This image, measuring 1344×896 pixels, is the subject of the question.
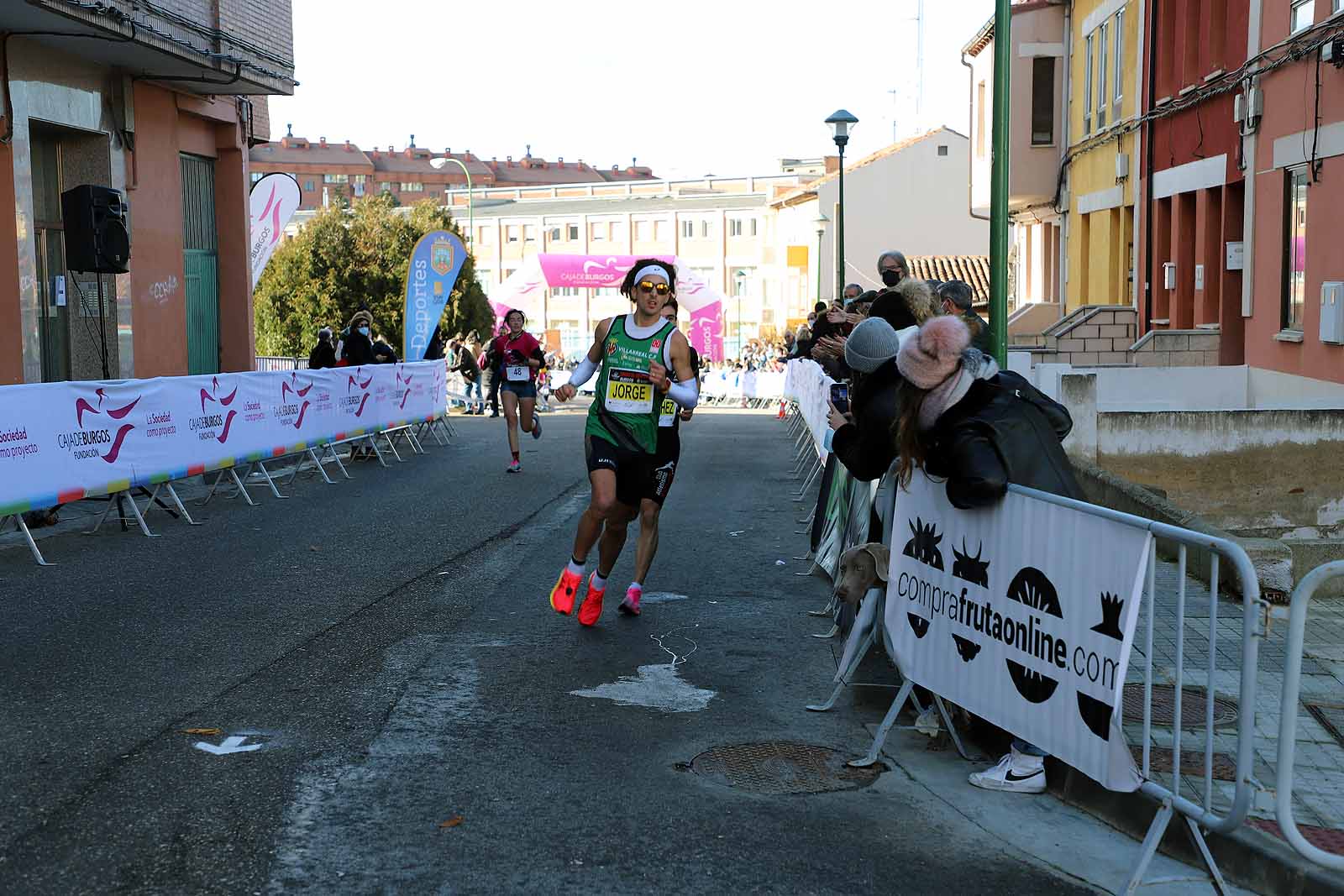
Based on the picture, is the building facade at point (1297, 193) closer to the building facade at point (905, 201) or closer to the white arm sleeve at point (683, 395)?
the white arm sleeve at point (683, 395)

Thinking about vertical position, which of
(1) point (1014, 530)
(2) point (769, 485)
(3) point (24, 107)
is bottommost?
(2) point (769, 485)

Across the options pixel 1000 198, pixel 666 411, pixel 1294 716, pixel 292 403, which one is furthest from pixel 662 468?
pixel 292 403

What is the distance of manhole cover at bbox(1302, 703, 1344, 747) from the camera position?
577cm

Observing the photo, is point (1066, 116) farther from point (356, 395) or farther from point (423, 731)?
point (423, 731)

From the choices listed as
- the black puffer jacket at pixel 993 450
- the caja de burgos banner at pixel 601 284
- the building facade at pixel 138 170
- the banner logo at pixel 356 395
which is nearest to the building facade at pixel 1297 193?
the banner logo at pixel 356 395

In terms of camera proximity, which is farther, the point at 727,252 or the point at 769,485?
the point at 727,252

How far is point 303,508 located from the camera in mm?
13852

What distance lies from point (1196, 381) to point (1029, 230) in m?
18.0

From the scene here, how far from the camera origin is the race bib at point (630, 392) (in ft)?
27.4

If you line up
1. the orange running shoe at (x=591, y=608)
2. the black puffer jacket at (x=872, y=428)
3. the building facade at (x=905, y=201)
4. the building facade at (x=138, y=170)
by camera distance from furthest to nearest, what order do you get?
the building facade at (x=905, y=201) → the building facade at (x=138, y=170) → the orange running shoe at (x=591, y=608) → the black puffer jacket at (x=872, y=428)

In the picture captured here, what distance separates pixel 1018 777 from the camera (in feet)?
17.6

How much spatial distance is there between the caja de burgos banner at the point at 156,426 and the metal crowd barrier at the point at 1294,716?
28.5 ft

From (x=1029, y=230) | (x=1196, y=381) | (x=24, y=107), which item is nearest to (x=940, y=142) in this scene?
(x=1029, y=230)

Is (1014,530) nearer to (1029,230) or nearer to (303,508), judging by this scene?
(303,508)
